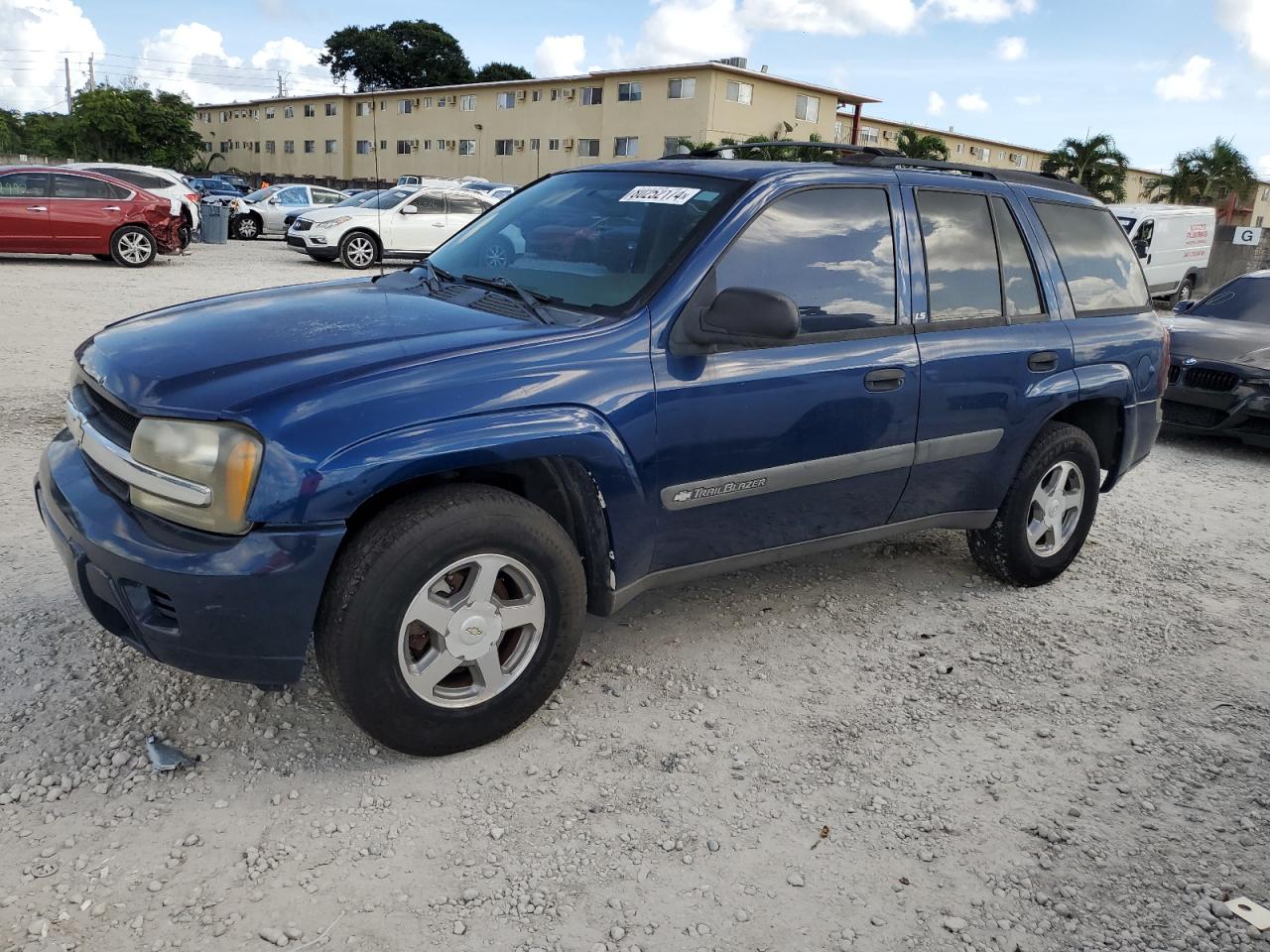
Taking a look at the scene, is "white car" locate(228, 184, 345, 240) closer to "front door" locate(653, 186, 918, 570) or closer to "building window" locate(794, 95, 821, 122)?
"front door" locate(653, 186, 918, 570)

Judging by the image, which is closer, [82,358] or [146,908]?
[146,908]

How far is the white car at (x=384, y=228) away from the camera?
18.4 metres

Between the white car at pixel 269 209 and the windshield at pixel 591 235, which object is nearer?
the windshield at pixel 591 235

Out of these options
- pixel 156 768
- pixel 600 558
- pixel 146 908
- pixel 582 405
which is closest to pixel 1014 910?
pixel 600 558

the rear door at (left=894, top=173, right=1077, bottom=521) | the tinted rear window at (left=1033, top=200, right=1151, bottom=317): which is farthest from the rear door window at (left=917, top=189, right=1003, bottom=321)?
the tinted rear window at (left=1033, top=200, right=1151, bottom=317)

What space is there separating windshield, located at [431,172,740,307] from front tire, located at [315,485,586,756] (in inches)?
34.9

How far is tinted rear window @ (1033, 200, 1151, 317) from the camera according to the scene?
450 centimetres

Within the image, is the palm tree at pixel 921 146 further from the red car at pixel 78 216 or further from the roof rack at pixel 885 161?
the roof rack at pixel 885 161

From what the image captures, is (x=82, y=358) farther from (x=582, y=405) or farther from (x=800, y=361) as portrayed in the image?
(x=800, y=361)

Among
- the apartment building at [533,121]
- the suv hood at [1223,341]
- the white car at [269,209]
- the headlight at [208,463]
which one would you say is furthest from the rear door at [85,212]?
the apartment building at [533,121]

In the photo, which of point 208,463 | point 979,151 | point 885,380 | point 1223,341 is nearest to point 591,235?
point 885,380

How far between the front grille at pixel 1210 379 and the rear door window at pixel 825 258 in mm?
5642

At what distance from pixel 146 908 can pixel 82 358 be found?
1.77 m

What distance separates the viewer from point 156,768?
2.86 m
